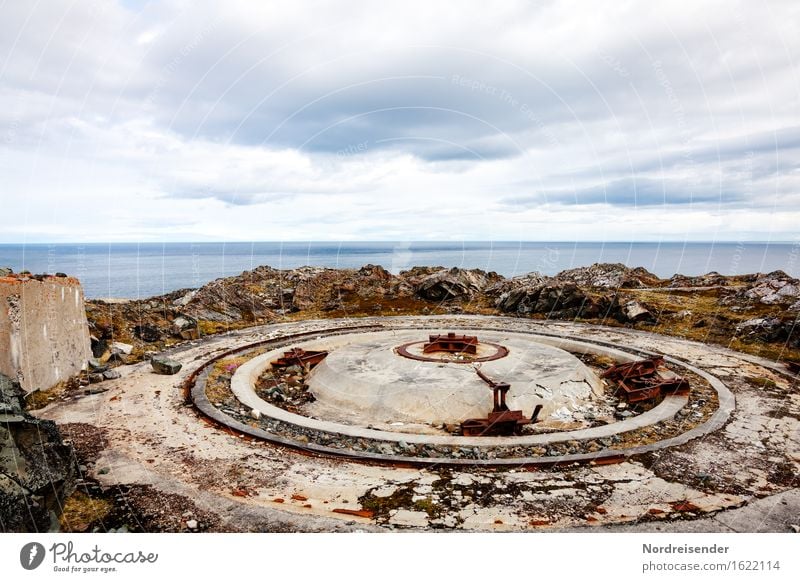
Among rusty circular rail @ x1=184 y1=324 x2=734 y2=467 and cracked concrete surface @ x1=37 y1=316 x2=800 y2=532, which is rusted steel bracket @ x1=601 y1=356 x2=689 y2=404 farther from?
cracked concrete surface @ x1=37 y1=316 x2=800 y2=532

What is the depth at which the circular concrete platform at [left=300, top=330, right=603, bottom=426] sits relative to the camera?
12656 millimetres

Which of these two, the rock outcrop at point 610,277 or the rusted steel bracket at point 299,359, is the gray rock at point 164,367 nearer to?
the rusted steel bracket at point 299,359

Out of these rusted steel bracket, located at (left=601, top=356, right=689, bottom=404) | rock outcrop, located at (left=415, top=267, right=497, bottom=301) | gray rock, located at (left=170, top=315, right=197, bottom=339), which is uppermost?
rock outcrop, located at (left=415, top=267, right=497, bottom=301)

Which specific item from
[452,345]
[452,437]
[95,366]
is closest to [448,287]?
[452,345]

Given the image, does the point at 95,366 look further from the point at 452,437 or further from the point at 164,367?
the point at 452,437

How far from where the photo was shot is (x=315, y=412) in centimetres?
1347

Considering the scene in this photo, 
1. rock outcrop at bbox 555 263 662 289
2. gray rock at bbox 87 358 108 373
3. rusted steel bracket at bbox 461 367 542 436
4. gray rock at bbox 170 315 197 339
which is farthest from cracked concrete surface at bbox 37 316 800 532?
rock outcrop at bbox 555 263 662 289

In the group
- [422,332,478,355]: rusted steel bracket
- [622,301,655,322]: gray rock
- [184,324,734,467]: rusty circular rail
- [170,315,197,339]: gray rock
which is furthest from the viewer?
[622,301,655,322]: gray rock

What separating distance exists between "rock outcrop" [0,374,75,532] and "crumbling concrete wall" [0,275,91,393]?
5216mm

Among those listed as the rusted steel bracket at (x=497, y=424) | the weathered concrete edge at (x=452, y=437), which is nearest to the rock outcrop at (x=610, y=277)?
the weathered concrete edge at (x=452, y=437)

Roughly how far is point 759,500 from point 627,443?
2748 millimetres

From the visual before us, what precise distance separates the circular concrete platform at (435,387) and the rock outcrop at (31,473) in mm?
6268

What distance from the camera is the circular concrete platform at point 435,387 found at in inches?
498

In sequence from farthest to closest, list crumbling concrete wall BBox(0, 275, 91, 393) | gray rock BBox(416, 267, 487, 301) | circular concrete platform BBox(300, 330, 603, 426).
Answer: gray rock BBox(416, 267, 487, 301) < circular concrete platform BBox(300, 330, 603, 426) < crumbling concrete wall BBox(0, 275, 91, 393)
